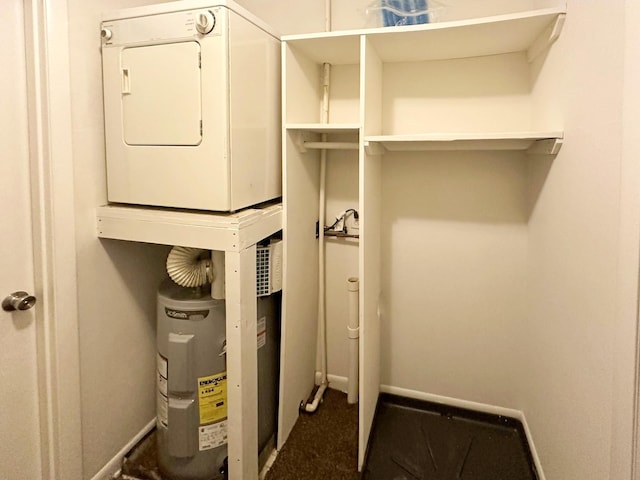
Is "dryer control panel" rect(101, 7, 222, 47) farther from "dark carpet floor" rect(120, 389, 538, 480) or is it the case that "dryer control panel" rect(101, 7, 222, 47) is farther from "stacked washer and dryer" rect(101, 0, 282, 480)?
"dark carpet floor" rect(120, 389, 538, 480)

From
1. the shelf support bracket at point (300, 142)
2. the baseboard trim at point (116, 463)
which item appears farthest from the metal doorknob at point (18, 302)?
the shelf support bracket at point (300, 142)

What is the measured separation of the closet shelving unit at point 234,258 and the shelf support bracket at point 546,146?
3.49ft

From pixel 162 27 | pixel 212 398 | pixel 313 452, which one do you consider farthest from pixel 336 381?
pixel 162 27

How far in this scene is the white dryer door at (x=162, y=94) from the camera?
1.49 meters

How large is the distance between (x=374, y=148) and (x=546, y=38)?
2.45 ft

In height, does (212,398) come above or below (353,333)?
below

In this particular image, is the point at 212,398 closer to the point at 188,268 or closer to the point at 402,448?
the point at 188,268

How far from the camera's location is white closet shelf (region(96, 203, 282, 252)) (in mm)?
1479

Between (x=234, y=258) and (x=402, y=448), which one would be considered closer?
(x=234, y=258)

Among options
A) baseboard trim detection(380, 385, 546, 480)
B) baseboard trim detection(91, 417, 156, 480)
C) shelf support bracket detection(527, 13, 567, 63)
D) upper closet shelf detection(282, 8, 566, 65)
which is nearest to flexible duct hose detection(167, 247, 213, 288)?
baseboard trim detection(91, 417, 156, 480)

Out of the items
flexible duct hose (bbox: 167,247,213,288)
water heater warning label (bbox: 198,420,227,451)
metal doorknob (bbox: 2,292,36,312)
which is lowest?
water heater warning label (bbox: 198,420,227,451)

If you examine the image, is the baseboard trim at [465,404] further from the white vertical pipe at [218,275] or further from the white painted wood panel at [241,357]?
the white vertical pipe at [218,275]

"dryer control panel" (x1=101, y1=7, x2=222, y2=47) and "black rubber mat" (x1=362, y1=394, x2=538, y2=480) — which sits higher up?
"dryer control panel" (x1=101, y1=7, x2=222, y2=47)

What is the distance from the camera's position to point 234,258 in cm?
148
